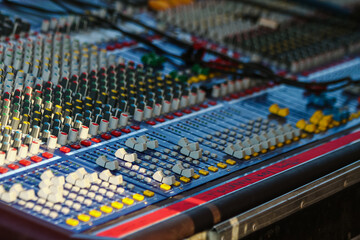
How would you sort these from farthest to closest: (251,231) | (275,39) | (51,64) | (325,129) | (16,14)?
(275,39)
(16,14)
(325,129)
(51,64)
(251,231)

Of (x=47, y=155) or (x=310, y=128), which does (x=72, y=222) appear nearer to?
(x=47, y=155)

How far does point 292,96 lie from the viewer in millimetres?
3932

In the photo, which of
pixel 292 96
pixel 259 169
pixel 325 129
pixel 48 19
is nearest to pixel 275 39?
pixel 292 96

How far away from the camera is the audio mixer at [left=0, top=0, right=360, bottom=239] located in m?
2.43

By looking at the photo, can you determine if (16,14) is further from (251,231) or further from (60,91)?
(251,231)

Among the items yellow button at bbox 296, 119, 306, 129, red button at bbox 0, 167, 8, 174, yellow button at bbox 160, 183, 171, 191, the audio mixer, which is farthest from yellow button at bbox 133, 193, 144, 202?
yellow button at bbox 296, 119, 306, 129

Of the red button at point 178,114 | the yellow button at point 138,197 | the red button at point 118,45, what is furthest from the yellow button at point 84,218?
the red button at point 118,45

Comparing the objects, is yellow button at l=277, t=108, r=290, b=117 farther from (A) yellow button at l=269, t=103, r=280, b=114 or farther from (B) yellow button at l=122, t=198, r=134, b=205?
(B) yellow button at l=122, t=198, r=134, b=205

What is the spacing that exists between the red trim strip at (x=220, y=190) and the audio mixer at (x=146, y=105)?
0.03ft

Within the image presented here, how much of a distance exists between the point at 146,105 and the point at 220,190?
0.70 m

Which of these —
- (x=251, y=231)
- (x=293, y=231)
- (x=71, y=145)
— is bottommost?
(x=293, y=231)

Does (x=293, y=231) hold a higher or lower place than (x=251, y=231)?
lower

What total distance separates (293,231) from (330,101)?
3.76 ft

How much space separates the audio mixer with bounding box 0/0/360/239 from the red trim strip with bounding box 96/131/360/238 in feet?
0.03
